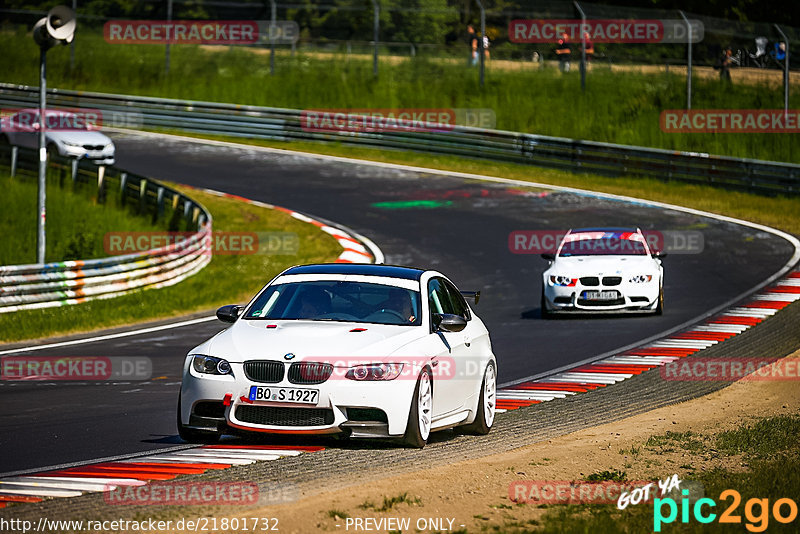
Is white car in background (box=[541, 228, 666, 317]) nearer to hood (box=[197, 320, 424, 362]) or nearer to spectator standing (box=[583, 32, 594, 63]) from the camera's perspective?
hood (box=[197, 320, 424, 362])

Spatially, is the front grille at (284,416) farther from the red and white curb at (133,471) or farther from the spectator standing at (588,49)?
the spectator standing at (588,49)

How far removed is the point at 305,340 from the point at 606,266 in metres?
11.1

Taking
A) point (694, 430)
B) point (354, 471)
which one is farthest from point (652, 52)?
point (354, 471)

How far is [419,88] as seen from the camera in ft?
150

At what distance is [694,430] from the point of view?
1098 centimetres

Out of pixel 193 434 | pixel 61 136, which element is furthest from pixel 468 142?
pixel 193 434

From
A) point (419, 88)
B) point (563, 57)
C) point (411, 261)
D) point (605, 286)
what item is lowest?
point (411, 261)

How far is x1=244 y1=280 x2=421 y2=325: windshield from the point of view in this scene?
403 inches

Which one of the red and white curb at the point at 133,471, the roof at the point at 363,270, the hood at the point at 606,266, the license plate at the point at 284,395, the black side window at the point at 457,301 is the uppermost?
the roof at the point at 363,270

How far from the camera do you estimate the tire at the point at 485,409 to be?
1078 centimetres

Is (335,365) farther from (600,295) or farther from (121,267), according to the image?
(121,267)

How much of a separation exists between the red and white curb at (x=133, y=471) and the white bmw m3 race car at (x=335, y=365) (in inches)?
8.6

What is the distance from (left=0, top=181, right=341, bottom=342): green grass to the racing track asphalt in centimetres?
143

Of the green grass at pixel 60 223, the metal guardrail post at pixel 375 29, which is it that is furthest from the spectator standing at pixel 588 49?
the green grass at pixel 60 223
